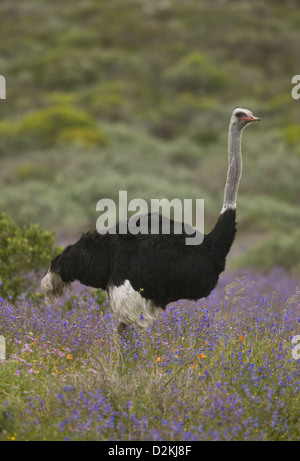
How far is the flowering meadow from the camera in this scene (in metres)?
3.49

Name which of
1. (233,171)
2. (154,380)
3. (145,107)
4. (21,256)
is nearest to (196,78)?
(145,107)

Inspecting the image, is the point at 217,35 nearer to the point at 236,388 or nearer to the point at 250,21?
the point at 250,21

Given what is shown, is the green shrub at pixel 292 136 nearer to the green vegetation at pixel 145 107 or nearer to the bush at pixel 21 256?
the green vegetation at pixel 145 107

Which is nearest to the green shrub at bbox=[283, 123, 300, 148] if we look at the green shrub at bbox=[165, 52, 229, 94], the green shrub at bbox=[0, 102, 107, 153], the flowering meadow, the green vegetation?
the green vegetation

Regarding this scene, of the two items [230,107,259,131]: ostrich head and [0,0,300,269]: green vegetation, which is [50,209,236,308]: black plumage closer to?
[230,107,259,131]: ostrich head

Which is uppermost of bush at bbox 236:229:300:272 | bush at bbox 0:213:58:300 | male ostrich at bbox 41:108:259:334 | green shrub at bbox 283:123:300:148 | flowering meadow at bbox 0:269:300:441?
green shrub at bbox 283:123:300:148

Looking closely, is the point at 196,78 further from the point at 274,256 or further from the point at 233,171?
the point at 233,171

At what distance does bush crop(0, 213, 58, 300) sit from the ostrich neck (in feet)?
7.68

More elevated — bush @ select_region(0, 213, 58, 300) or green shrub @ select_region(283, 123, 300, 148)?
green shrub @ select_region(283, 123, 300, 148)

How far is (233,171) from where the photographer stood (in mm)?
4777

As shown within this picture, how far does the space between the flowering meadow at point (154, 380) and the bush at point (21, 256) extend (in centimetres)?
143

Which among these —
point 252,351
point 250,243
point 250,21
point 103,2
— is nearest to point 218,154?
point 250,243
